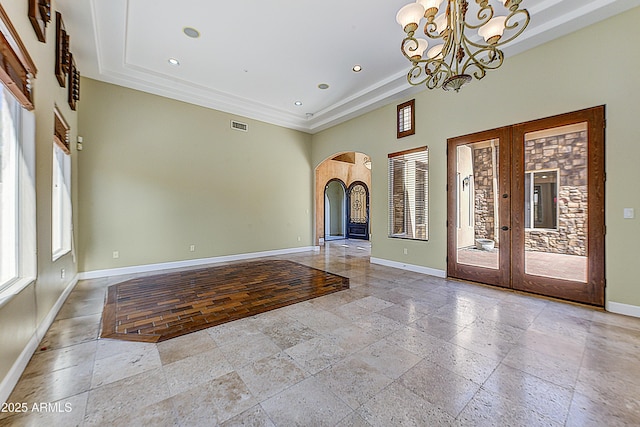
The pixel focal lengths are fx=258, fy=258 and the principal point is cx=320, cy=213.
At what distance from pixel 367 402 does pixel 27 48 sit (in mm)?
3932

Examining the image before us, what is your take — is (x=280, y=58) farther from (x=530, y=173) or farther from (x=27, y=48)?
(x=530, y=173)

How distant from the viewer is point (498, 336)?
8.52 ft

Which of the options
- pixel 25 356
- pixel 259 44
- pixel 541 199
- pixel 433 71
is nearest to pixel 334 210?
pixel 259 44

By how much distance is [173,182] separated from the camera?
218 inches

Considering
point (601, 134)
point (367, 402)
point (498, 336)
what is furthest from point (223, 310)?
point (601, 134)

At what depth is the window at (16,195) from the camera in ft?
6.72

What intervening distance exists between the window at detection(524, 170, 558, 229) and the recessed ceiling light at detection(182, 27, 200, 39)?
17.4ft

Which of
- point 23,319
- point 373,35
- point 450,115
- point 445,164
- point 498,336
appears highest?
point 373,35

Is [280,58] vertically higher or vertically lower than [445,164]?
higher

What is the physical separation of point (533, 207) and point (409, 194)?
2.14 m

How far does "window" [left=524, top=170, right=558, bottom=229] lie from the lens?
3627 millimetres

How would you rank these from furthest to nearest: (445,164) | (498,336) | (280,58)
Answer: (445,164)
(280,58)
(498,336)

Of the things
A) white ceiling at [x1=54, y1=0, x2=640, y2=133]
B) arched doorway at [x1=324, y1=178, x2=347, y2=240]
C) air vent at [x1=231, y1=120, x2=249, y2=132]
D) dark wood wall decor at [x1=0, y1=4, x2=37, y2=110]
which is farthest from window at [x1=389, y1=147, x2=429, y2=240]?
arched doorway at [x1=324, y1=178, x2=347, y2=240]

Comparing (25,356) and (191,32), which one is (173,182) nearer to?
(191,32)
